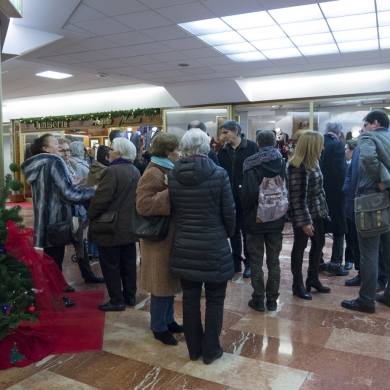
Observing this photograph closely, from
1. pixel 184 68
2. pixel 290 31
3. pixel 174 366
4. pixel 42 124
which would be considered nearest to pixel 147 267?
pixel 174 366

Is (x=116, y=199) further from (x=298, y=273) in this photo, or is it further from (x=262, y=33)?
(x=262, y=33)

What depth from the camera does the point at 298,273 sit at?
3.82 meters

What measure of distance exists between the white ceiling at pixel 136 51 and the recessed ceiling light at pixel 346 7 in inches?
10.7

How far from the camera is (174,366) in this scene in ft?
8.45

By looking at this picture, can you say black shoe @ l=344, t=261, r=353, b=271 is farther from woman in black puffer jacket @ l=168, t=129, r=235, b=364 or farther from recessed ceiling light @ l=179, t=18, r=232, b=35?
recessed ceiling light @ l=179, t=18, r=232, b=35

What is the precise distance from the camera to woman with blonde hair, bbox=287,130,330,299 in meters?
3.52

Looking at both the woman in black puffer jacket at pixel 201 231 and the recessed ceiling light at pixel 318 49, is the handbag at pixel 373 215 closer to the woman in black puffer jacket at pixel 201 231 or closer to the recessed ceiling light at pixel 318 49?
the woman in black puffer jacket at pixel 201 231

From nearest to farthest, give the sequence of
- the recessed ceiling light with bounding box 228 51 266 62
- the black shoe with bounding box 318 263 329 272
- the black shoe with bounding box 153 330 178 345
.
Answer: the black shoe with bounding box 153 330 178 345, the black shoe with bounding box 318 263 329 272, the recessed ceiling light with bounding box 228 51 266 62

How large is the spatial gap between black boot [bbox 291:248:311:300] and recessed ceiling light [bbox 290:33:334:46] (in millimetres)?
3783

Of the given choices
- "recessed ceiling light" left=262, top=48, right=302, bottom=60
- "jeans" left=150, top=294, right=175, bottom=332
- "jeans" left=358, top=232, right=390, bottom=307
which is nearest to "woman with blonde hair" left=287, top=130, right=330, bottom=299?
"jeans" left=358, top=232, right=390, bottom=307

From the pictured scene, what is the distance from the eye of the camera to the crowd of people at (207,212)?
2.48 metres

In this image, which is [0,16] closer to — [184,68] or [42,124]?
[184,68]

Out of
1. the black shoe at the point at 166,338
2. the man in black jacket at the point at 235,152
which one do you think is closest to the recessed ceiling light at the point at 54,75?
the man in black jacket at the point at 235,152

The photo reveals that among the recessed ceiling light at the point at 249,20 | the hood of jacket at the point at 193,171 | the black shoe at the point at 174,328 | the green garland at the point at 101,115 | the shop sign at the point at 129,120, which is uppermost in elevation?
the recessed ceiling light at the point at 249,20
